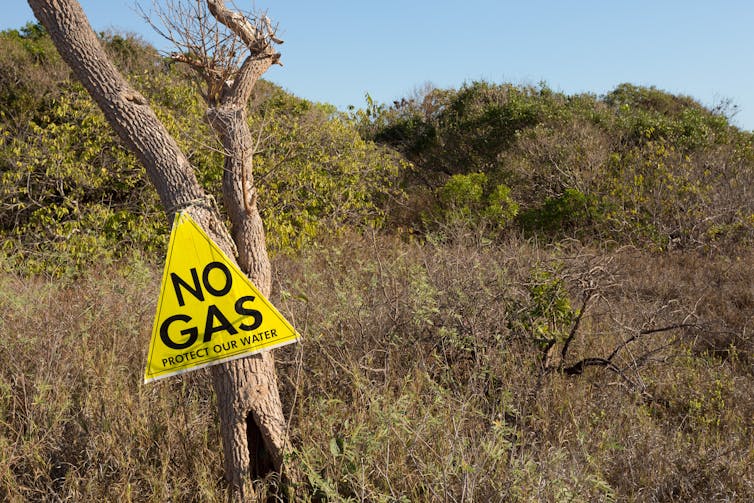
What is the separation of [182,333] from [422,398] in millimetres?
1691

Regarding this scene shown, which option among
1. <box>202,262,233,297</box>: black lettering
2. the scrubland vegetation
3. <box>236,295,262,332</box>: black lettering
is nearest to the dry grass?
the scrubland vegetation

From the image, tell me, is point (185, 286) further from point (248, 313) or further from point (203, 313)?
point (248, 313)

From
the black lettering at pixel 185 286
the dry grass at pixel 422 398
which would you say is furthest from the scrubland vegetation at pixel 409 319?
the black lettering at pixel 185 286

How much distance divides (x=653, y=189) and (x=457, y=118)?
5104mm

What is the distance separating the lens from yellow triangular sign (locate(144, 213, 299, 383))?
286 cm

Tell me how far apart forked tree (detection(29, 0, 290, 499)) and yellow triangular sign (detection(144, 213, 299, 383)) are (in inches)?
6.6

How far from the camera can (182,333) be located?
2.88 m

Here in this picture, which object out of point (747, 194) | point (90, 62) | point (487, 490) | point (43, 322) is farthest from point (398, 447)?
point (747, 194)

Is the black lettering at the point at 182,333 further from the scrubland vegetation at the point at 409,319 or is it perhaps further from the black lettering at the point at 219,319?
the scrubland vegetation at the point at 409,319

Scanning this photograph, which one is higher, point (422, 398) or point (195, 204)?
point (195, 204)

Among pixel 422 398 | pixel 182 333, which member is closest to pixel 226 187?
pixel 182 333

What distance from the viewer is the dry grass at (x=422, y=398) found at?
3.04 m

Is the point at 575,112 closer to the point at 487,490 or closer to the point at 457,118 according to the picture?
the point at 457,118

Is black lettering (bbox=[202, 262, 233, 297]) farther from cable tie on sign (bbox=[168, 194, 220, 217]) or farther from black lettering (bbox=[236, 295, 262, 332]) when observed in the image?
cable tie on sign (bbox=[168, 194, 220, 217])
